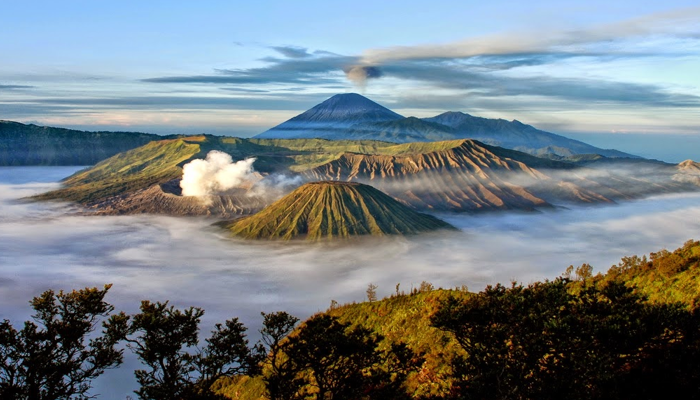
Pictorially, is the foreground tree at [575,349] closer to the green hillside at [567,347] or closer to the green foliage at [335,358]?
the green hillside at [567,347]

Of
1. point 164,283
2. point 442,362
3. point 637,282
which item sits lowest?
point 164,283

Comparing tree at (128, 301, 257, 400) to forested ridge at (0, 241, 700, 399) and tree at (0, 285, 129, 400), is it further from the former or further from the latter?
tree at (0, 285, 129, 400)

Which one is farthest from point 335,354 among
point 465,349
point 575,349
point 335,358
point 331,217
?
point 331,217

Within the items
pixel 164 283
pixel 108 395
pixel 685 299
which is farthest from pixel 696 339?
pixel 164 283

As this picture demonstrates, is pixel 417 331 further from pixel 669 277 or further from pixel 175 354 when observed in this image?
pixel 175 354

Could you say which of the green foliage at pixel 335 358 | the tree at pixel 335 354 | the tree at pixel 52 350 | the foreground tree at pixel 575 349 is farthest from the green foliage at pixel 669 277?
the tree at pixel 52 350

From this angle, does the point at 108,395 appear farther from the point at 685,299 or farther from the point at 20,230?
the point at 20,230
